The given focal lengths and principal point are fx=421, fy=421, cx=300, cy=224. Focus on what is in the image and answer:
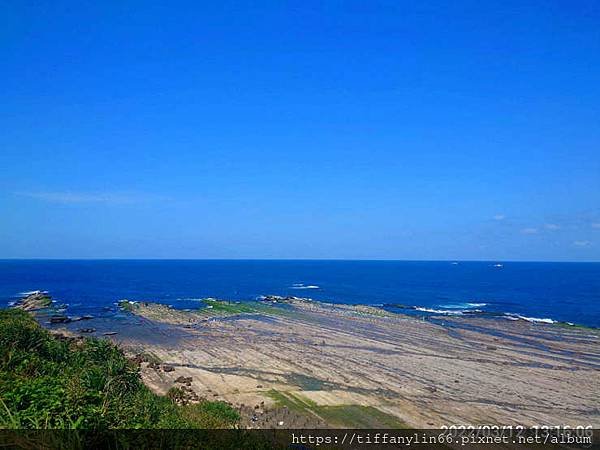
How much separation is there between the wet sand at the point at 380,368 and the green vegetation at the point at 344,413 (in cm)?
7

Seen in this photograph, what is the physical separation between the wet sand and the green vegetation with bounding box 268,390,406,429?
7 cm

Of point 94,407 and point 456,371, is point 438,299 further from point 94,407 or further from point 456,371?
point 94,407

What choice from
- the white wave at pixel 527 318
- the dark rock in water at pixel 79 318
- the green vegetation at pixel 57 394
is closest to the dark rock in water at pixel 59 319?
the dark rock in water at pixel 79 318

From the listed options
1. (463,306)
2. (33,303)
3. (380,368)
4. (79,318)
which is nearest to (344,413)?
(380,368)

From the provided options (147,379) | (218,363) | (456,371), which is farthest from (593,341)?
(147,379)

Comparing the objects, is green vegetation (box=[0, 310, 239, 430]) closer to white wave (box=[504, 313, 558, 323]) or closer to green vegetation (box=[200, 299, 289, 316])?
green vegetation (box=[200, 299, 289, 316])

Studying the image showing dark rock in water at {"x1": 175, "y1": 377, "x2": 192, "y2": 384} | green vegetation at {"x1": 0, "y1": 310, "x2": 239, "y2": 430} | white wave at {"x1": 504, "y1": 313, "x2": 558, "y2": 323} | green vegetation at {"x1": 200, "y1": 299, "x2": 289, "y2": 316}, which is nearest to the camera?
green vegetation at {"x1": 0, "y1": 310, "x2": 239, "y2": 430}

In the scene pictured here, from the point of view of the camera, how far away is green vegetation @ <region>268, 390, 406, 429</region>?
24.8 meters

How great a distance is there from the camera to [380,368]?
38.0m

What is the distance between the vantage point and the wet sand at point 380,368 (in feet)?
88.9

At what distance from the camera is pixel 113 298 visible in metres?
93.6

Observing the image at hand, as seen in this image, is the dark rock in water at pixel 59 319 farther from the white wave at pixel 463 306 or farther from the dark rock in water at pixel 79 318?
the white wave at pixel 463 306

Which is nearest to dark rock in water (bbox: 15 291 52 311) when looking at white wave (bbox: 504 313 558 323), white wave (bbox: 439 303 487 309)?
white wave (bbox: 439 303 487 309)

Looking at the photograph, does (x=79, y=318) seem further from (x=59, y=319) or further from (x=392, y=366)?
(x=392, y=366)
